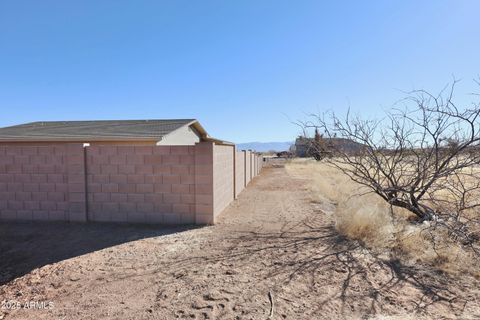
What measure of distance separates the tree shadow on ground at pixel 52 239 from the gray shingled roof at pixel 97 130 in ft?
21.8

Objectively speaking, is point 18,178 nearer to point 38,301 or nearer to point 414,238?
point 38,301

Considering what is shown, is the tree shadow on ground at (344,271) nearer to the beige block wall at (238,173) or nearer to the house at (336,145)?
the house at (336,145)

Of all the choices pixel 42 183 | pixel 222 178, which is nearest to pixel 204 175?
pixel 222 178

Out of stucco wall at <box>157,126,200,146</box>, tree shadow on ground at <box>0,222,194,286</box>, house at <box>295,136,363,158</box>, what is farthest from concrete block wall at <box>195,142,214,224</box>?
stucco wall at <box>157,126,200,146</box>

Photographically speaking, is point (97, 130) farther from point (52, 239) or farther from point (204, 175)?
point (204, 175)

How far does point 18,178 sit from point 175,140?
8.36m

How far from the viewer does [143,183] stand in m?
7.07

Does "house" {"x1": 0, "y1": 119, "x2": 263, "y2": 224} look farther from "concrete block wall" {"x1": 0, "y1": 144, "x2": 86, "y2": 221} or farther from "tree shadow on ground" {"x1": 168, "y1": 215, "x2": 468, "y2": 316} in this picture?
"tree shadow on ground" {"x1": 168, "y1": 215, "x2": 468, "y2": 316}

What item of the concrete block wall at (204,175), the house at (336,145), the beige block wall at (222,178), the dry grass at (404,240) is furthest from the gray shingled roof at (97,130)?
the dry grass at (404,240)

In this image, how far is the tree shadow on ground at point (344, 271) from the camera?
353 cm

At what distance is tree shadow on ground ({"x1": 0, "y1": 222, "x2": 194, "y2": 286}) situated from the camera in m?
4.84

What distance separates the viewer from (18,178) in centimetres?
745

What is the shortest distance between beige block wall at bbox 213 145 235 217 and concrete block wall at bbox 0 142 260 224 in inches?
7.6

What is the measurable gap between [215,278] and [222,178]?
15.0ft
